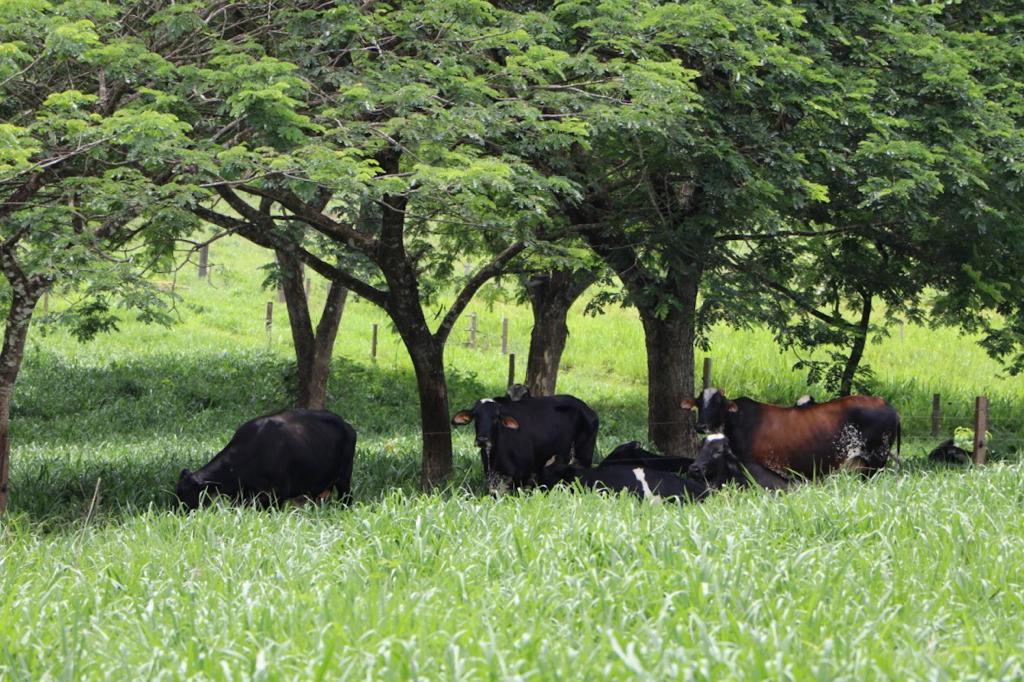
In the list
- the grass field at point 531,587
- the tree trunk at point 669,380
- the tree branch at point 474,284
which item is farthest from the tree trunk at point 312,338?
the grass field at point 531,587

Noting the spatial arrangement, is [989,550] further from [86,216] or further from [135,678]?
[86,216]

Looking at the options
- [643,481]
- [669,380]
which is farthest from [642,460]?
[669,380]

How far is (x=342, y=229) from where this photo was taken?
1263 cm

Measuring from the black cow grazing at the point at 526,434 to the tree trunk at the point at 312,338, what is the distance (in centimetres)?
780

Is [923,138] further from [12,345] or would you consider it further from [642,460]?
[12,345]

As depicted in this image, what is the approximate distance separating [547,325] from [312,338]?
393 centimetres

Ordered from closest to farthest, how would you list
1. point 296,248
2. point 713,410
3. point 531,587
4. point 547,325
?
point 531,587, point 713,410, point 296,248, point 547,325

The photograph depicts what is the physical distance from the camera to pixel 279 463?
11.2 metres

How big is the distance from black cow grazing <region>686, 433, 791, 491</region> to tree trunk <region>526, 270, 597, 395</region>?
932 cm

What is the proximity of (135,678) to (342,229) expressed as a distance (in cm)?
806

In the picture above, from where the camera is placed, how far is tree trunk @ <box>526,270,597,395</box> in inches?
800

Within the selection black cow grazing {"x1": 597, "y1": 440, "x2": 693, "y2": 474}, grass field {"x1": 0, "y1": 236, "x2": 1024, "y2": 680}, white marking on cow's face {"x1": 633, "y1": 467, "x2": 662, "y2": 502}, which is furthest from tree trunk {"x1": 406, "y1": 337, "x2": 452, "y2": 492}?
white marking on cow's face {"x1": 633, "y1": 467, "x2": 662, "y2": 502}

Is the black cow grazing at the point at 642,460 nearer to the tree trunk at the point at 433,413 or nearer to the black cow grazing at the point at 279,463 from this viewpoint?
the tree trunk at the point at 433,413

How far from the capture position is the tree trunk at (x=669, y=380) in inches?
612
